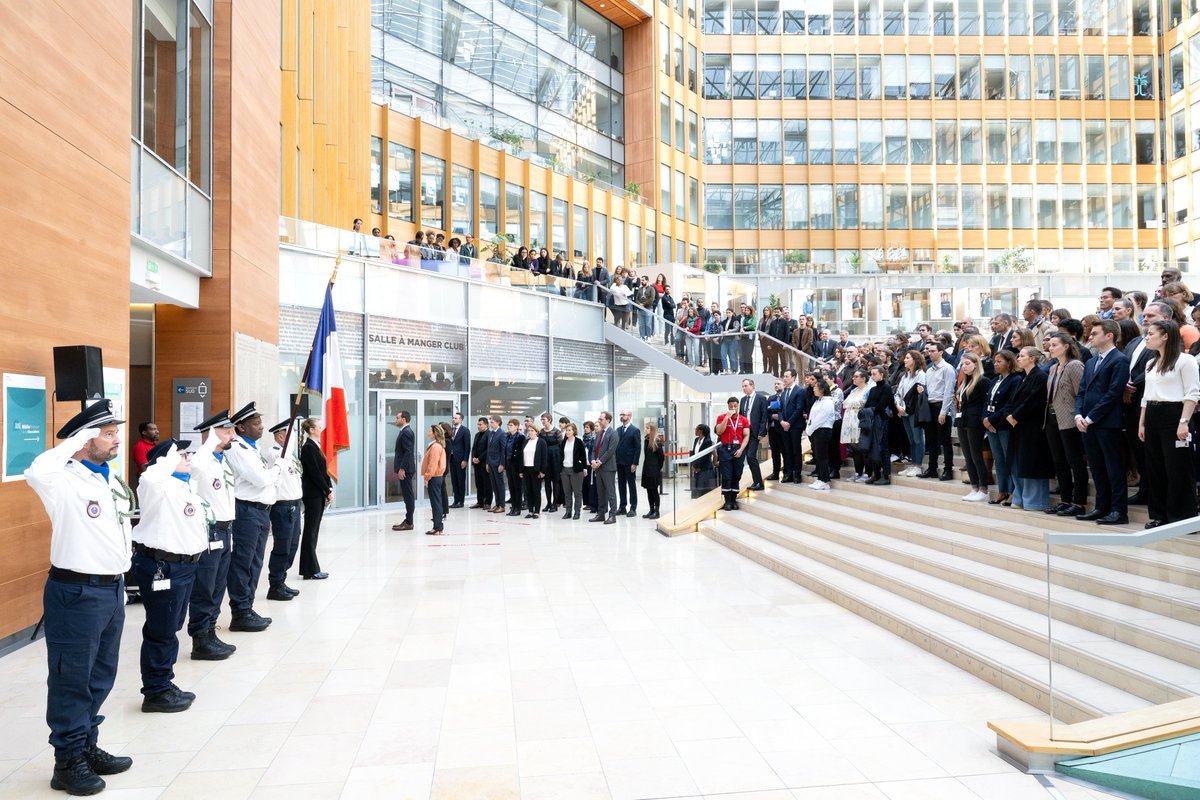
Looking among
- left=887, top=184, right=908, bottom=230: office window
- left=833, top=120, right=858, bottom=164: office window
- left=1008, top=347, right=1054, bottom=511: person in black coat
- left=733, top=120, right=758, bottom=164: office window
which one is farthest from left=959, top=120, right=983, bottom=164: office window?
left=1008, top=347, right=1054, bottom=511: person in black coat

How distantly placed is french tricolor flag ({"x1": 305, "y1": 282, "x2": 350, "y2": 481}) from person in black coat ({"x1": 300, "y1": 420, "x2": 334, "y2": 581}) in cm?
13

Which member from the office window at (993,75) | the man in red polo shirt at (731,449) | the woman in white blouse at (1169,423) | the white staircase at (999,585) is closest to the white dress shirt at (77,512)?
the white staircase at (999,585)

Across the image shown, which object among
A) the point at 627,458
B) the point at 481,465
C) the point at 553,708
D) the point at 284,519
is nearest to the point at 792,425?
the point at 627,458

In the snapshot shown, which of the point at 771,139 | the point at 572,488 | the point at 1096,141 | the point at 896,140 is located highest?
the point at 771,139

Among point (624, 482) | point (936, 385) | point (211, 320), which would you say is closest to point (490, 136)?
point (624, 482)

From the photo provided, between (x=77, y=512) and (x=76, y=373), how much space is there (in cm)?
277

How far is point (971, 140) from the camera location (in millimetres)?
37812

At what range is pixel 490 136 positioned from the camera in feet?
85.3

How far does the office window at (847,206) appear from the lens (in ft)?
125

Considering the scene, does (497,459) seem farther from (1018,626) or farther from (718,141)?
(718,141)

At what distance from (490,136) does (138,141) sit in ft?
59.4

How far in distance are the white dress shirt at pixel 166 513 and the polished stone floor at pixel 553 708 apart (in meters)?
1.03

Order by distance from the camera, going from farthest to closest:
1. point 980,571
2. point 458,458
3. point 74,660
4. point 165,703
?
point 458,458
point 980,571
point 165,703
point 74,660

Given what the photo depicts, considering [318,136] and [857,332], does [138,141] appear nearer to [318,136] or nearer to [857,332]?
[318,136]
